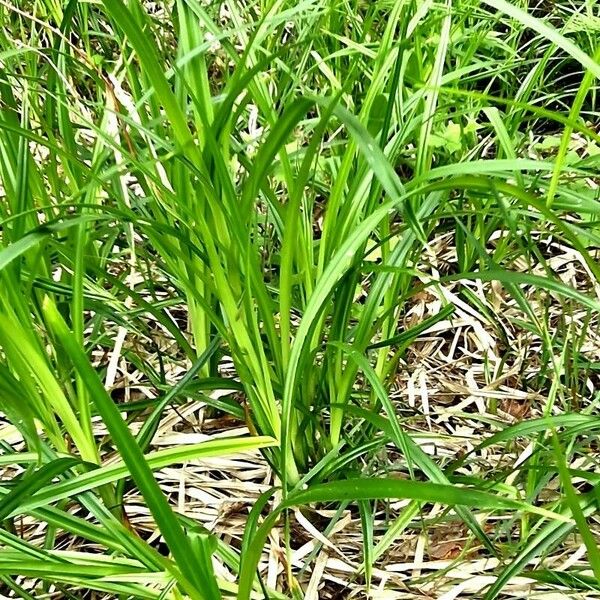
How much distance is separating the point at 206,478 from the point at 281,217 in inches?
12.0

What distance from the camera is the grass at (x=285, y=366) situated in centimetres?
57

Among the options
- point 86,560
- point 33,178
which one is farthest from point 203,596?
point 33,178

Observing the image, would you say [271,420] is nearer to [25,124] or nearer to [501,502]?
[501,502]

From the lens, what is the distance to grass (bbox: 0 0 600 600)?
575 mm

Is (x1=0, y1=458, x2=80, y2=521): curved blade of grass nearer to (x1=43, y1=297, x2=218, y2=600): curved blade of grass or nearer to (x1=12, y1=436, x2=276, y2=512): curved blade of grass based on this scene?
(x1=12, y1=436, x2=276, y2=512): curved blade of grass

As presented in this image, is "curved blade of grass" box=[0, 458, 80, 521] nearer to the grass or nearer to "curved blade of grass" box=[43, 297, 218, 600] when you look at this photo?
the grass

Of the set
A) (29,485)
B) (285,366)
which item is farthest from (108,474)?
(285,366)

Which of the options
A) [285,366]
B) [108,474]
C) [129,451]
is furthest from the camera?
[285,366]

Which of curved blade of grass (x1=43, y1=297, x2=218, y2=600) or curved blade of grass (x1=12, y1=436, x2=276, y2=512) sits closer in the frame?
curved blade of grass (x1=43, y1=297, x2=218, y2=600)

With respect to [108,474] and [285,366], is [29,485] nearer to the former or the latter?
[108,474]

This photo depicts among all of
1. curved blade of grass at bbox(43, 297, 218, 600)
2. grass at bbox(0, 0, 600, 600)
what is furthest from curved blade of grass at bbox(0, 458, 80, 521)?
curved blade of grass at bbox(43, 297, 218, 600)

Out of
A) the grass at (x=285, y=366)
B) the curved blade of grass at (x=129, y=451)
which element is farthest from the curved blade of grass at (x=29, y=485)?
the curved blade of grass at (x=129, y=451)

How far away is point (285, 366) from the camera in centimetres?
73

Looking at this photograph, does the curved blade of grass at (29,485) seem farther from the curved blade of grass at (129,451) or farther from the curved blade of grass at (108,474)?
the curved blade of grass at (129,451)
